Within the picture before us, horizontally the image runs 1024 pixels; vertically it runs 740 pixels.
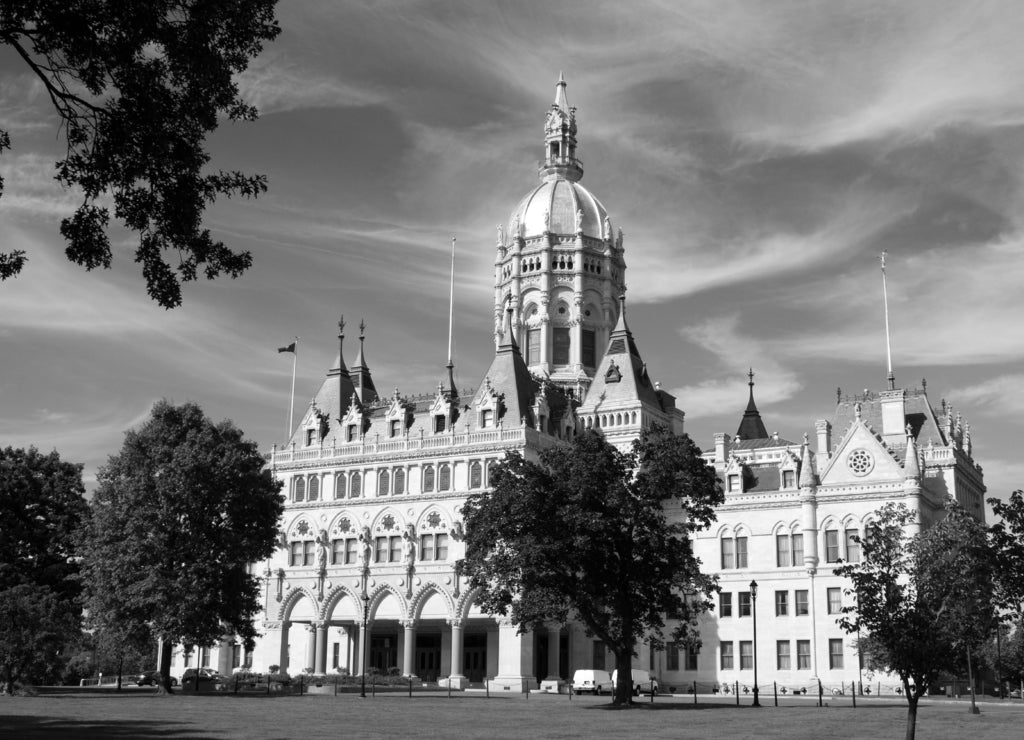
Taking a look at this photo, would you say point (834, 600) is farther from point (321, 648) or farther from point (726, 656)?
point (321, 648)

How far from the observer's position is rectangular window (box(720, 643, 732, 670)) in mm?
89956

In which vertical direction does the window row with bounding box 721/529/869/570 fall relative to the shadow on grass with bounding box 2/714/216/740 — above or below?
above

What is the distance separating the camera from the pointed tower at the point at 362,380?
108000mm

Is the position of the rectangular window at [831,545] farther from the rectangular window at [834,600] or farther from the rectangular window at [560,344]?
the rectangular window at [560,344]

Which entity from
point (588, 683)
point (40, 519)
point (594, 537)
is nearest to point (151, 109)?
point (594, 537)

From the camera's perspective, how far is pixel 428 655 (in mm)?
95625

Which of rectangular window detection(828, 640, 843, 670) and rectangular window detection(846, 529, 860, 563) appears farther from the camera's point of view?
rectangular window detection(846, 529, 860, 563)

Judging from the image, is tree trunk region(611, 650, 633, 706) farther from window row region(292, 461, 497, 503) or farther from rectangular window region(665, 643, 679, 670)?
rectangular window region(665, 643, 679, 670)

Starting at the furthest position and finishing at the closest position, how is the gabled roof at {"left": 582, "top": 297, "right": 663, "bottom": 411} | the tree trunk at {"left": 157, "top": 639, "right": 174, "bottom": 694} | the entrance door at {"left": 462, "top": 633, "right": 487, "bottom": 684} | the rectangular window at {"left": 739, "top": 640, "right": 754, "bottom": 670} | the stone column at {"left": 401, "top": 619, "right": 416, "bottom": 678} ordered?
the gabled roof at {"left": 582, "top": 297, "right": 663, "bottom": 411}, the entrance door at {"left": 462, "top": 633, "right": 487, "bottom": 684}, the stone column at {"left": 401, "top": 619, "right": 416, "bottom": 678}, the rectangular window at {"left": 739, "top": 640, "right": 754, "bottom": 670}, the tree trunk at {"left": 157, "top": 639, "right": 174, "bottom": 694}

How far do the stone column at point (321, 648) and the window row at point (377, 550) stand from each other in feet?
17.1

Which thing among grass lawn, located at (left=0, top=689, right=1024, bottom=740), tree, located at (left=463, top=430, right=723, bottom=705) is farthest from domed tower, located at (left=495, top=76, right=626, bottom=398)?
grass lawn, located at (left=0, top=689, right=1024, bottom=740)

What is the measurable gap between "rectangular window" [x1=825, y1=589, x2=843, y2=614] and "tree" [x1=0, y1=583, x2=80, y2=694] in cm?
5193

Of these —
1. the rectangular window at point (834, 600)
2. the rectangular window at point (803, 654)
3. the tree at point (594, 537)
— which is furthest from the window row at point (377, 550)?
the tree at point (594, 537)

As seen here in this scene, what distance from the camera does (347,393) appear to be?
107m
